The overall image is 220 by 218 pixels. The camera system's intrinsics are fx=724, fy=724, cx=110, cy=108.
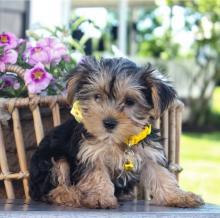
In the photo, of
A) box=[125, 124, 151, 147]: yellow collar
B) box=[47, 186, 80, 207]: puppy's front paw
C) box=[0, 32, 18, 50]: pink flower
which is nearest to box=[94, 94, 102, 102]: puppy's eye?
box=[125, 124, 151, 147]: yellow collar

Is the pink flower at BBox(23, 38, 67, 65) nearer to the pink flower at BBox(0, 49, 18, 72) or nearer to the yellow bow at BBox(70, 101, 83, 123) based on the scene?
the pink flower at BBox(0, 49, 18, 72)

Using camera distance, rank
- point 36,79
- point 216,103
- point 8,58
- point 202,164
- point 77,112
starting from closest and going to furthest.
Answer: point 77,112
point 36,79
point 8,58
point 202,164
point 216,103

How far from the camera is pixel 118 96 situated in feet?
13.3

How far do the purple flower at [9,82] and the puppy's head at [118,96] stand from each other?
675 mm

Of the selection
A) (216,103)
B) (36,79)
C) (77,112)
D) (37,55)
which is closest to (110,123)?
(77,112)

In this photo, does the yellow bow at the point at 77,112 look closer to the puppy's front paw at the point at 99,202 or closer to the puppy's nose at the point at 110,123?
the puppy's nose at the point at 110,123

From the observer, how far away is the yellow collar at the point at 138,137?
408cm

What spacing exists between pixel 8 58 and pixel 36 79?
0.31 m

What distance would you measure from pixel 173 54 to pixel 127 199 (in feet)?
46.7

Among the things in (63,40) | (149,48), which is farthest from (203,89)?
(63,40)

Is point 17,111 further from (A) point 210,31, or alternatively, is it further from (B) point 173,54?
(B) point 173,54

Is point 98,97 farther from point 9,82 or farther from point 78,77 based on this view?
point 9,82

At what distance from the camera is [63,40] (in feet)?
17.7

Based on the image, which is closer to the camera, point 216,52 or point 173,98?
point 173,98
